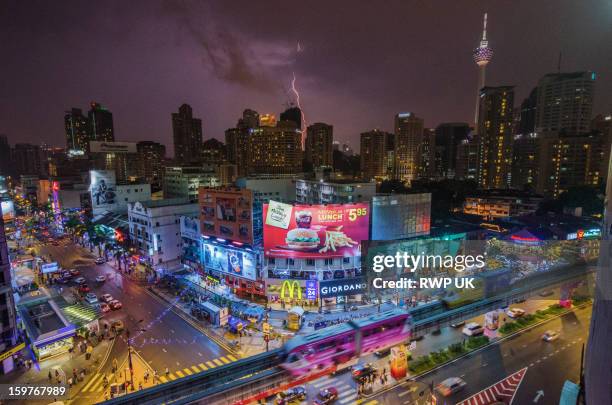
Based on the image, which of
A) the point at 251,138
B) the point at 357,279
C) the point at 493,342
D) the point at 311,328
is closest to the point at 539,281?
the point at 493,342

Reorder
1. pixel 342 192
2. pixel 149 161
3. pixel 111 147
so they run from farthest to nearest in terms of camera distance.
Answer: pixel 149 161 < pixel 111 147 < pixel 342 192

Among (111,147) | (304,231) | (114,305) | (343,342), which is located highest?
(111,147)

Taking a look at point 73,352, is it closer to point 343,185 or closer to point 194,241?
point 194,241

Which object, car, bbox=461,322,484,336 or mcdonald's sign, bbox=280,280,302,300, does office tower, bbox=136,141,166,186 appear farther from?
car, bbox=461,322,484,336

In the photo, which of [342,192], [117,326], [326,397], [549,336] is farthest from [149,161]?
[549,336]

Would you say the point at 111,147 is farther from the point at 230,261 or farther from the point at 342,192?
the point at 342,192

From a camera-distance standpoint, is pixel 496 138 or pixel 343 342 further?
pixel 496 138

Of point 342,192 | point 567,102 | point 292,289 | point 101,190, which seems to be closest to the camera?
point 292,289

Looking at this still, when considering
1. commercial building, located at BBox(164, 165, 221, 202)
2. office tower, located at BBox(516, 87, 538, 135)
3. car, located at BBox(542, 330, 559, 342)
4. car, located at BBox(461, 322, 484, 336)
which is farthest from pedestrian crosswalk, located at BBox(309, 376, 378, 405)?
office tower, located at BBox(516, 87, 538, 135)
